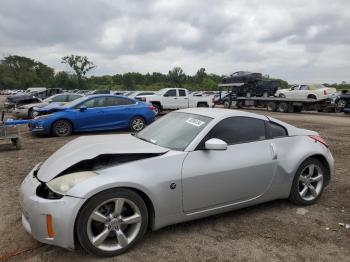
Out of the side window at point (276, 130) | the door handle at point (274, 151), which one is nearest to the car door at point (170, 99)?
the side window at point (276, 130)

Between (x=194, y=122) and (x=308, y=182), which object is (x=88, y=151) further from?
(x=308, y=182)

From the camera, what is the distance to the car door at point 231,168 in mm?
3771

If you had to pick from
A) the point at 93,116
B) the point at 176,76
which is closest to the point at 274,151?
the point at 93,116

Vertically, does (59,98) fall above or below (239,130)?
below

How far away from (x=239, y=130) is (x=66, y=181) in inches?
88.7

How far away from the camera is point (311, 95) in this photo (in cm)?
2381

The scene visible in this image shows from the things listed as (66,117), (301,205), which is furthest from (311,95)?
(301,205)

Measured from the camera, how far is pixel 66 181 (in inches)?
133

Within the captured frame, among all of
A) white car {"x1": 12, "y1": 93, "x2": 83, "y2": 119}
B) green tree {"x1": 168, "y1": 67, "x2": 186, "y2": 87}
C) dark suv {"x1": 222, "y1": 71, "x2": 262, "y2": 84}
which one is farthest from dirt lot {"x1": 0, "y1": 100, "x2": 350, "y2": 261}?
green tree {"x1": 168, "y1": 67, "x2": 186, "y2": 87}

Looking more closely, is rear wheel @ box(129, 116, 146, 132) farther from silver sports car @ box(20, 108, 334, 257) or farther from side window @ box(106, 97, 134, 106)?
silver sports car @ box(20, 108, 334, 257)

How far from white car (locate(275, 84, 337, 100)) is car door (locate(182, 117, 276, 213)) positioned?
21.0m

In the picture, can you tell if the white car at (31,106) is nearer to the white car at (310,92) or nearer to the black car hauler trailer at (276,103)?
the black car hauler trailer at (276,103)

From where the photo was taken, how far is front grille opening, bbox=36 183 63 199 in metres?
3.29

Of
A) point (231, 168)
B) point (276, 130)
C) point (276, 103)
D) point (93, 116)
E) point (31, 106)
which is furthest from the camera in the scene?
point (276, 103)
